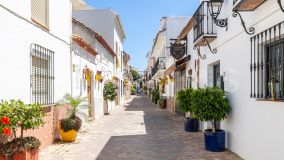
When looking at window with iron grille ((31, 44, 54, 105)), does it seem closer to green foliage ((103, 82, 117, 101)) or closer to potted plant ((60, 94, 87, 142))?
potted plant ((60, 94, 87, 142))

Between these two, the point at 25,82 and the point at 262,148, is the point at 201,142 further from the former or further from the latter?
the point at 25,82

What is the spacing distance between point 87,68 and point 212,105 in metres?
7.62

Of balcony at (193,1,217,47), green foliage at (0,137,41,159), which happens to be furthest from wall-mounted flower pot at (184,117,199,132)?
green foliage at (0,137,41,159)

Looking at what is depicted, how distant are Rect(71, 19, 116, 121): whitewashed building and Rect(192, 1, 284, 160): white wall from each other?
17.1 ft

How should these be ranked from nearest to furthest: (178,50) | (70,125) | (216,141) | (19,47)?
(19,47) → (216,141) → (70,125) → (178,50)

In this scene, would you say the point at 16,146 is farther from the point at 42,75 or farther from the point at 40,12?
the point at 40,12

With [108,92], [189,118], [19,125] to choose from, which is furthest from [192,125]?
[108,92]

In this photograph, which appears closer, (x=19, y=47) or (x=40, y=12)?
(x=19, y=47)

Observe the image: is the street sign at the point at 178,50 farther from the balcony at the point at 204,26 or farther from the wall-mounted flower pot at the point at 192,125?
the balcony at the point at 204,26

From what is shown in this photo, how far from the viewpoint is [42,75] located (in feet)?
31.0

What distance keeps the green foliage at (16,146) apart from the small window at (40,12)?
3.78 meters

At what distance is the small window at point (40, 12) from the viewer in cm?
919

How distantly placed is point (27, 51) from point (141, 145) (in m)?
4.37

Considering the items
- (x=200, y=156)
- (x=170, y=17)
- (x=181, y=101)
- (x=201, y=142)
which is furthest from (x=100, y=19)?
(x=200, y=156)
